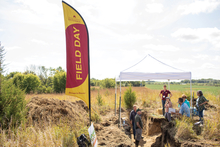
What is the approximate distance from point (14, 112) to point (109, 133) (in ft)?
11.3

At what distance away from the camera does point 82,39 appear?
4906mm

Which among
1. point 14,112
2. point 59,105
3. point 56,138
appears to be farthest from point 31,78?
point 56,138

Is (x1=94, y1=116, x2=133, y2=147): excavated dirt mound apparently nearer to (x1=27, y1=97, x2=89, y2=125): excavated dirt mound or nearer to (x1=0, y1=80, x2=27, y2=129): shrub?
(x1=27, y1=97, x2=89, y2=125): excavated dirt mound

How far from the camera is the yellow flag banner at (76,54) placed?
183 inches

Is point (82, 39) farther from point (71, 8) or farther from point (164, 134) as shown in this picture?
point (164, 134)

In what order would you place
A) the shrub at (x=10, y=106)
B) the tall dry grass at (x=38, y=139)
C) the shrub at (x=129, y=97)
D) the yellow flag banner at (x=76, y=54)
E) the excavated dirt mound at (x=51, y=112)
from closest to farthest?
the tall dry grass at (x=38, y=139), the shrub at (x=10, y=106), the yellow flag banner at (x=76, y=54), the excavated dirt mound at (x=51, y=112), the shrub at (x=129, y=97)

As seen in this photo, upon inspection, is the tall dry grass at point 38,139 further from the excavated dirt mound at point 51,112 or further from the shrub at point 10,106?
the excavated dirt mound at point 51,112

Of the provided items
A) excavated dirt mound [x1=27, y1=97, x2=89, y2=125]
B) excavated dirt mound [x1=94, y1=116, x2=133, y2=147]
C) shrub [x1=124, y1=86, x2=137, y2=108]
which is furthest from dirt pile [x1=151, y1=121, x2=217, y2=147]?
shrub [x1=124, y1=86, x2=137, y2=108]

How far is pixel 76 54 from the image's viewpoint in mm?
4738

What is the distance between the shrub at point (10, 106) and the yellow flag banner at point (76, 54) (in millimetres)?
1776

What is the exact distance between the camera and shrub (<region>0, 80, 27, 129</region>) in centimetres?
446

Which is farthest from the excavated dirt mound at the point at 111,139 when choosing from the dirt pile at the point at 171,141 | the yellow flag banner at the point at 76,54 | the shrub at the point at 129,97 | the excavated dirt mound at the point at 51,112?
the shrub at the point at 129,97

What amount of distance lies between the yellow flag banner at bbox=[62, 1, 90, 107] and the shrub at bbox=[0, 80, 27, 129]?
178 cm

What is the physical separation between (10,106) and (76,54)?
2707mm
